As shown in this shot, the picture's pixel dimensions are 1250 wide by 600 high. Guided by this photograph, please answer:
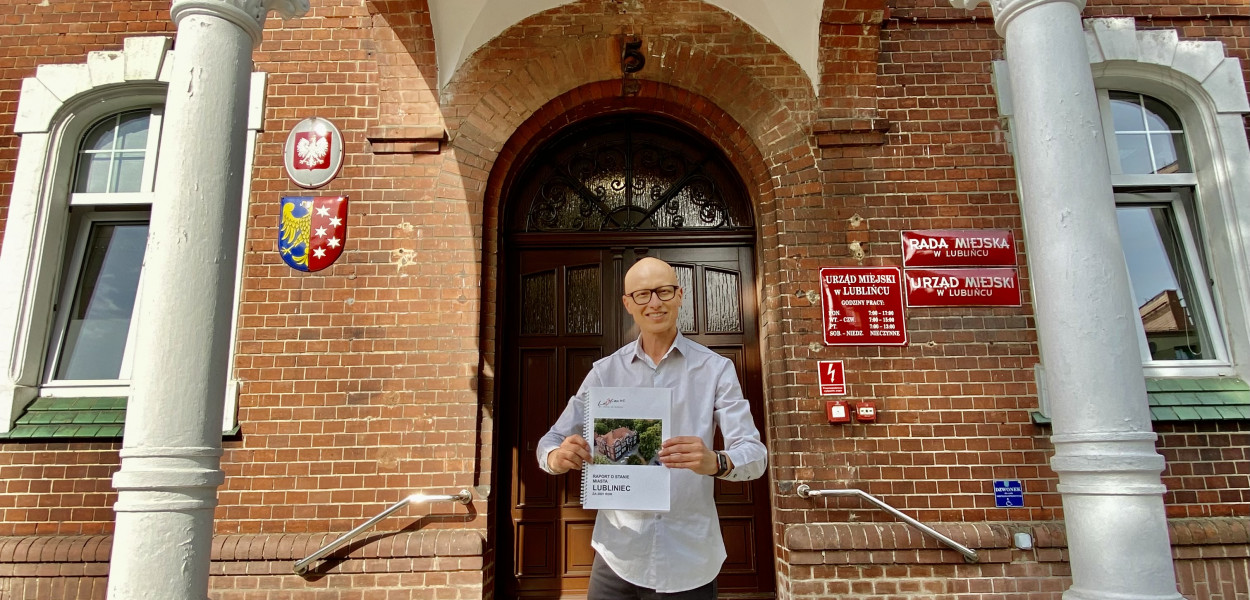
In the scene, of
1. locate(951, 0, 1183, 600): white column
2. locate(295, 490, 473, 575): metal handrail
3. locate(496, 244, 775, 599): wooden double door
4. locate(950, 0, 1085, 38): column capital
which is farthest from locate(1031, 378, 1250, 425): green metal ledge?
locate(295, 490, 473, 575): metal handrail

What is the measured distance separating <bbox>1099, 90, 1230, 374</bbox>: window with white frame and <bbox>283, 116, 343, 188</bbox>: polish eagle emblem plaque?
17.3 ft

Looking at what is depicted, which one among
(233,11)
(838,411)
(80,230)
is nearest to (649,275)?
(233,11)

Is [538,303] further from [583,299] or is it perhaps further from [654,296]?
[654,296]

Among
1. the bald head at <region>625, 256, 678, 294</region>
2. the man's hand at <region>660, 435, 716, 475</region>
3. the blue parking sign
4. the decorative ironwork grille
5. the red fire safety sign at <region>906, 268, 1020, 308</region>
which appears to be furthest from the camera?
the decorative ironwork grille

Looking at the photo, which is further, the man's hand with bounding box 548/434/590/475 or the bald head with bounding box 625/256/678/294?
the bald head with bounding box 625/256/678/294

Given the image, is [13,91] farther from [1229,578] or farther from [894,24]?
[1229,578]

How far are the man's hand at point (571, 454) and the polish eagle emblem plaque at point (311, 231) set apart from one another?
2.94 m

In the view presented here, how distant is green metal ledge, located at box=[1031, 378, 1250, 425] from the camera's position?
423cm

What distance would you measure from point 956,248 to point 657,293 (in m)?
2.99

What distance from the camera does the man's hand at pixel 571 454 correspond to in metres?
2.21

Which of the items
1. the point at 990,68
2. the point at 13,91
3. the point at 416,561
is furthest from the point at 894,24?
the point at 13,91

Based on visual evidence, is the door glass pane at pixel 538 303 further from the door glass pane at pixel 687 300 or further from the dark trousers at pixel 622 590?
the dark trousers at pixel 622 590

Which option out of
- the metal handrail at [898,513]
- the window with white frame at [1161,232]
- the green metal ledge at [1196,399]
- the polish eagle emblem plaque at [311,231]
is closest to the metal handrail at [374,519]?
the polish eagle emblem plaque at [311,231]

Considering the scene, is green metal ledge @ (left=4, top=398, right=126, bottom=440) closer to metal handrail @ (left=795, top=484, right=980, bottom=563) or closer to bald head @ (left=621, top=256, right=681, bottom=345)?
bald head @ (left=621, top=256, right=681, bottom=345)
